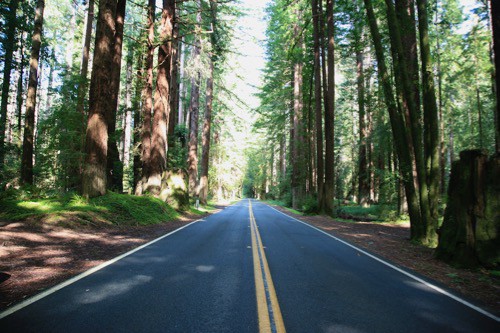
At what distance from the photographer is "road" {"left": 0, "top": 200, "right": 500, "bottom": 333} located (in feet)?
11.7

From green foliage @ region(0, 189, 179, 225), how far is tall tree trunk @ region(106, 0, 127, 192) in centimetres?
384

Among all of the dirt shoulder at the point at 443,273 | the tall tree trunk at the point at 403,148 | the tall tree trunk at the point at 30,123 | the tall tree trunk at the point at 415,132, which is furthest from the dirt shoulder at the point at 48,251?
the tall tree trunk at the point at 415,132

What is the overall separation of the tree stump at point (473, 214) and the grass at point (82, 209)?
11.0 metres

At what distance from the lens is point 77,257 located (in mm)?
6711

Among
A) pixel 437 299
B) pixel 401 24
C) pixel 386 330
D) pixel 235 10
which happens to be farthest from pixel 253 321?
pixel 235 10

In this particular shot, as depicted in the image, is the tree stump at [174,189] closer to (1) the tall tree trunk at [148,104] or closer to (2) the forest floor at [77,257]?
(1) the tall tree trunk at [148,104]

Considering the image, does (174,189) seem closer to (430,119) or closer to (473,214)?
(430,119)

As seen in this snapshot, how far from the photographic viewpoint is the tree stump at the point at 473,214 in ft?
22.9

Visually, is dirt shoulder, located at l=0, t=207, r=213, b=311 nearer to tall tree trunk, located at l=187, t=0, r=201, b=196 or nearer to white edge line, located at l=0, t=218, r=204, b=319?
white edge line, located at l=0, t=218, r=204, b=319

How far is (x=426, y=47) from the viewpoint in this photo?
11.2 metres

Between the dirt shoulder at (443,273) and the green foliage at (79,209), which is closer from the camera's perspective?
the dirt shoulder at (443,273)

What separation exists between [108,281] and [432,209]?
36.0ft

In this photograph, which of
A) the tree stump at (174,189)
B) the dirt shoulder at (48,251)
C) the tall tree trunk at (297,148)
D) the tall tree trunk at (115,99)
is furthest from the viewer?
the tall tree trunk at (297,148)

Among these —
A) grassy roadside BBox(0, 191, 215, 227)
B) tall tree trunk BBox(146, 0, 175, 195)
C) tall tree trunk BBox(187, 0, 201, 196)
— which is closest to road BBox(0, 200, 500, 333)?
grassy roadside BBox(0, 191, 215, 227)
